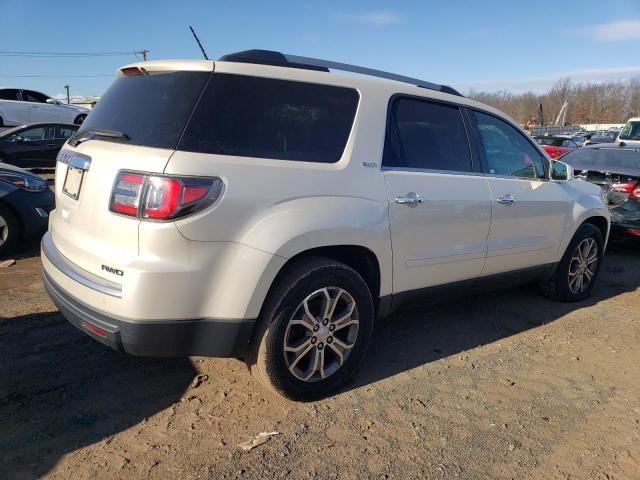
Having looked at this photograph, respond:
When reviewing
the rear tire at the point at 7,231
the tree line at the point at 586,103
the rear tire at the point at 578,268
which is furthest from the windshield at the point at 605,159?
the tree line at the point at 586,103

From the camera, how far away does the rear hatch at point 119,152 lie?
2.52m

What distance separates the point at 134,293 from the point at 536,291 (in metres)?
4.19

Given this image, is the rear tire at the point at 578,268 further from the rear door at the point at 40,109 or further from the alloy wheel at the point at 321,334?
the rear door at the point at 40,109

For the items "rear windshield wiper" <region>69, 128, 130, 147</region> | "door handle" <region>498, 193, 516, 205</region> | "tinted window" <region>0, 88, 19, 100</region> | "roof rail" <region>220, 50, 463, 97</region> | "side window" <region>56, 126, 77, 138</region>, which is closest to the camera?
"rear windshield wiper" <region>69, 128, 130, 147</region>

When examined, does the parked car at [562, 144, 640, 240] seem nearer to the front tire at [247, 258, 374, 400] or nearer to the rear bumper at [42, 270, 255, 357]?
the front tire at [247, 258, 374, 400]

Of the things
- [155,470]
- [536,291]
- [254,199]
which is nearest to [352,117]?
[254,199]

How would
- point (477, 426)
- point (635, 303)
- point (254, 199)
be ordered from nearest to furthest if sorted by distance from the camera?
point (254, 199) → point (477, 426) → point (635, 303)

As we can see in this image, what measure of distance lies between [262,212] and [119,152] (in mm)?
766

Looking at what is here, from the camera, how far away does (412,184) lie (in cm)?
332

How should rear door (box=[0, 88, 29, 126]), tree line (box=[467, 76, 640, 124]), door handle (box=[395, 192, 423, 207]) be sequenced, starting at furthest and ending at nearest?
tree line (box=[467, 76, 640, 124]), rear door (box=[0, 88, 29, 126]), door handle (box=[395, 192, 423, 207])

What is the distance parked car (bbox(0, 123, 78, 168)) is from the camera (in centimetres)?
1178

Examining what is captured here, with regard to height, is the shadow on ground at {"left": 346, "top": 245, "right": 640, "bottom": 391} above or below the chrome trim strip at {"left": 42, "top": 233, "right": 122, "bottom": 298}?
below

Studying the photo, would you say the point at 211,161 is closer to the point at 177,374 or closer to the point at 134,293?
the point at 134,293

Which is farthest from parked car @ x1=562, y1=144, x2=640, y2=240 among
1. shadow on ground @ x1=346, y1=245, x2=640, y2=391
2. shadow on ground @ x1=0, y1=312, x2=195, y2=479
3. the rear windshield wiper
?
the rear windshield wiper
